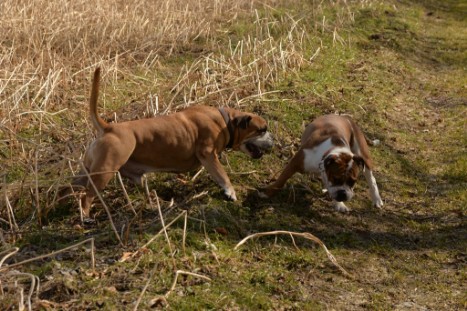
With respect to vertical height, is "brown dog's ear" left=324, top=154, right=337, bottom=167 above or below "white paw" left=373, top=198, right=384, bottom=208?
above

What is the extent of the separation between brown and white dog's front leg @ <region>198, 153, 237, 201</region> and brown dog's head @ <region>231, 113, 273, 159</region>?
389 mm

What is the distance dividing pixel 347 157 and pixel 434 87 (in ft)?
18.8

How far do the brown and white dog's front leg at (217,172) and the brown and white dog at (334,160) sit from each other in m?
0.42

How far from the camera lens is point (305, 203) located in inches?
284

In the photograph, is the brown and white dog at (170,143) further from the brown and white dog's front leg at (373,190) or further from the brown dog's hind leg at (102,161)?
the brown and white dog's front leg at (373,190)

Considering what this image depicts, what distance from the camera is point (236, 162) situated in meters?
7.84

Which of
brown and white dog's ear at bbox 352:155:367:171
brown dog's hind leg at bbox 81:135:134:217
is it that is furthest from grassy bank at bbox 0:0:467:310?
brown and white dog's ear at bbox 352:155:367:171

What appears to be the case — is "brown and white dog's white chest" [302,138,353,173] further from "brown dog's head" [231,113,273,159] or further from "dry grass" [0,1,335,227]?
"dry grass" [0,1,335,227]

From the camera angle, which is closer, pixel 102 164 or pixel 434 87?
pixel 102 164

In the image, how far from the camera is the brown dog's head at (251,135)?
7.27 m

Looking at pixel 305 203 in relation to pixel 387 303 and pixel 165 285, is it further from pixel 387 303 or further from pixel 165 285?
pixel 165 285

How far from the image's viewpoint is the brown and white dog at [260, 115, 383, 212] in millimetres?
6910

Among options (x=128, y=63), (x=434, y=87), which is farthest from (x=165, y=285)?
(x=434, y=87)

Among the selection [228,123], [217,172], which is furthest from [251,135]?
[217,172]
